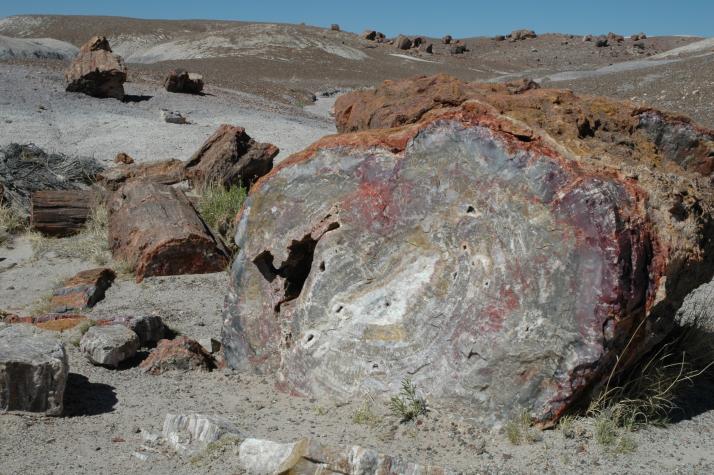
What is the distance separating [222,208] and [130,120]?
677cm

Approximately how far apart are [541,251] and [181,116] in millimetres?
12006

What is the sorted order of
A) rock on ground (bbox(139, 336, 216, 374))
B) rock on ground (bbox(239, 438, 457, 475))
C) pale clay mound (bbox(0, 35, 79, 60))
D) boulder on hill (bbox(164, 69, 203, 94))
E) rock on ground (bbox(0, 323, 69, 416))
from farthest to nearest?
1. pale clay mound (bbox(0, 35, 79, 60))
2. boulder on hill (bbox(164, 69, 203, 94))
3. rock on ground (bbox(139, 336, 216, 374))
4. rock on ground (bbox(0, 323, 69, 416))
5. rock on ground (bbox(239, 438, 457, 475))

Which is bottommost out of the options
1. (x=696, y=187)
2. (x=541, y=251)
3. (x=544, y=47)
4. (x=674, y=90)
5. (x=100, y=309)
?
(x=100, y=309)

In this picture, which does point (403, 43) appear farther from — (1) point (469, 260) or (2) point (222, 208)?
(1) point (469, 260)

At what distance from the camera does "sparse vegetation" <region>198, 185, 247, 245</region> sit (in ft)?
25.7

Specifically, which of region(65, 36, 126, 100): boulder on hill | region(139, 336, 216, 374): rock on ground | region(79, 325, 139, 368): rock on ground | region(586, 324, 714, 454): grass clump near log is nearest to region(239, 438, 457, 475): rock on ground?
region(586, 324, 714, 454): grass clump near log

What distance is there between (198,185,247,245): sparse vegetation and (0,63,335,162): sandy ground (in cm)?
337

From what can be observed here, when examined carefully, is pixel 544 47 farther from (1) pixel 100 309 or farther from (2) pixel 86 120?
(1) pixel 100 309

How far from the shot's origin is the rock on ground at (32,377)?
12.2ft

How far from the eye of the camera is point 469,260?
149 inches

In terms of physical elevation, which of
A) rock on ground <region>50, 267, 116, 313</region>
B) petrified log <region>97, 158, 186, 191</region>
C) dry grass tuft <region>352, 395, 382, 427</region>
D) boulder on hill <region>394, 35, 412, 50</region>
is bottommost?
rock on ground <region>50, 267, 116, 313</region>

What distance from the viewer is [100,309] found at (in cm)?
607

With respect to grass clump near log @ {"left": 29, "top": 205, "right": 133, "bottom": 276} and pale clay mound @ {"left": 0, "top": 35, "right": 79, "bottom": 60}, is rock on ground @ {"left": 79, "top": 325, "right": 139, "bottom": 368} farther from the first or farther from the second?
pale clay mound @ {"left": 0, "top": 35, "right": 79, "bottom": 60}

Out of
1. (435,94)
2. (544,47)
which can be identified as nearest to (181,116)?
(435,94)
